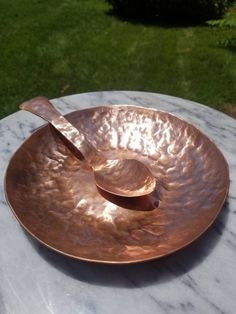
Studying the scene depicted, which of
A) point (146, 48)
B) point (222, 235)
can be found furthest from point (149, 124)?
point (146, 48)

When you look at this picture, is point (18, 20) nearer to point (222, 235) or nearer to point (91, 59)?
point (91, 59)

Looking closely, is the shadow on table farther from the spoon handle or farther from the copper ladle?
the spoon handle

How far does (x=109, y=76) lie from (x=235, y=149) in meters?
2.18

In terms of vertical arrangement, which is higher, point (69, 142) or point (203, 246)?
point (69, 142)

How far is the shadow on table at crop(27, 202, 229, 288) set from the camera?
133 cm

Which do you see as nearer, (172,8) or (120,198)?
(120,198)

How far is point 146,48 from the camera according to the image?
4.27 metres

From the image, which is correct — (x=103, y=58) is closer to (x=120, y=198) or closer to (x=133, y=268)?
(x=120, y=198)

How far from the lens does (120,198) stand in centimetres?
147

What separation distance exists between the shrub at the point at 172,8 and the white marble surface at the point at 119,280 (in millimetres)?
3935

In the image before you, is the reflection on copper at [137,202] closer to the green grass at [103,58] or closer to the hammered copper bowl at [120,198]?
the hammered copper bowl at [120,198]

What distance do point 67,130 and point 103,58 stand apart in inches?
102

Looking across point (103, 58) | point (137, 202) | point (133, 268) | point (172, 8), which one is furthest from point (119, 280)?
point (172, 8)

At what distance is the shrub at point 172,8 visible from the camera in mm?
4977
